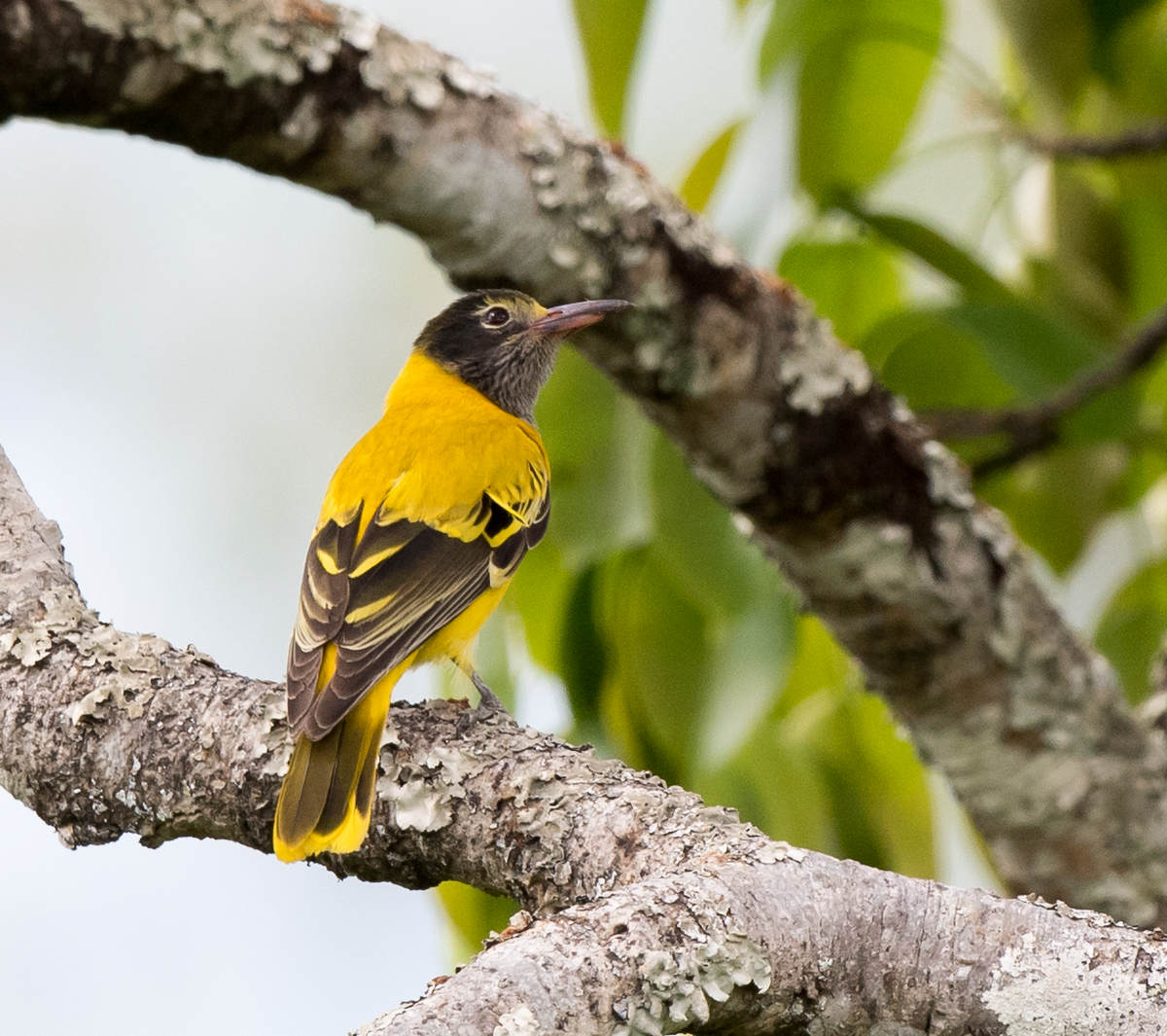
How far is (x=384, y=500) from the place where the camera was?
11.4ft

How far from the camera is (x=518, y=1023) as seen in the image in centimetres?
143

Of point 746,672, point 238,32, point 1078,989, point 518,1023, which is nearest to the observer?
point 518,1023

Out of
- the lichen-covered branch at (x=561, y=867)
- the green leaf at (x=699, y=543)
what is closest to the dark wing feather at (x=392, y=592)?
the lichen-covered branch at (x=561, y=867)

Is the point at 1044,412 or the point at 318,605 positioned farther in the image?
the point at 1044,412

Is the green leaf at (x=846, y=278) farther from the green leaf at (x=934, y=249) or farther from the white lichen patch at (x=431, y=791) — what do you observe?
the white lichen patch at (x=431, y=791)

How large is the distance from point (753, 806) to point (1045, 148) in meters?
1.73

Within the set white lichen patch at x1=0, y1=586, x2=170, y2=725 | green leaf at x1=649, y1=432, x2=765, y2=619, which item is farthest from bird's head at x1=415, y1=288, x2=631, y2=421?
white lichen patch at x1=0, y1=586, x2=170, y2=725

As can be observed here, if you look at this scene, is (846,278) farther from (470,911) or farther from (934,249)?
(470,911)

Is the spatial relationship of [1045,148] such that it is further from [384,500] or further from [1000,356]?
[384,500]

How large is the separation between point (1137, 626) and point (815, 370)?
1392mm

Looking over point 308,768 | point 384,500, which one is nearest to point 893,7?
point 384,500

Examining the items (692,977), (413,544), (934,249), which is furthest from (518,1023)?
(934,249)

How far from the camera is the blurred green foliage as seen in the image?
134 inches

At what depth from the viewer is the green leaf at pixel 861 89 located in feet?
11.7
